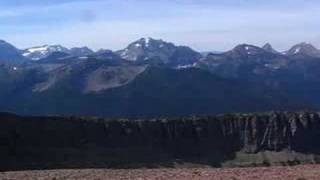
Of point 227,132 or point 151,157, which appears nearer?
point 151,157

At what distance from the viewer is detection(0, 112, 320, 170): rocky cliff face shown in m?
100

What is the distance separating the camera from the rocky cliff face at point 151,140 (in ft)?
328

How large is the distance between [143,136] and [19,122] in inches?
812

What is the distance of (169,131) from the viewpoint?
119688 millimetres

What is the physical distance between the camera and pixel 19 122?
105 m

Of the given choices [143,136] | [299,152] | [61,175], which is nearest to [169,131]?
[143,136]

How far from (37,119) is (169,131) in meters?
22.5

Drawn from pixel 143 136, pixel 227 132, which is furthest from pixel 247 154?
pixel 143 136

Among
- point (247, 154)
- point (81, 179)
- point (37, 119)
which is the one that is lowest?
point (247, 154)

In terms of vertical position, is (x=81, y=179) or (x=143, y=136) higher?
(x=81, y=179)

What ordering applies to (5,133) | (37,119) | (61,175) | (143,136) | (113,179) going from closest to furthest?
(113,179), (61,175), (5,133), (37,119), (143,136)

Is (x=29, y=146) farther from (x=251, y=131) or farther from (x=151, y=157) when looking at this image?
(x=251, y=131)

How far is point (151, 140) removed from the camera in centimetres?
11662

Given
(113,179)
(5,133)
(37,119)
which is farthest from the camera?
(37,119)
